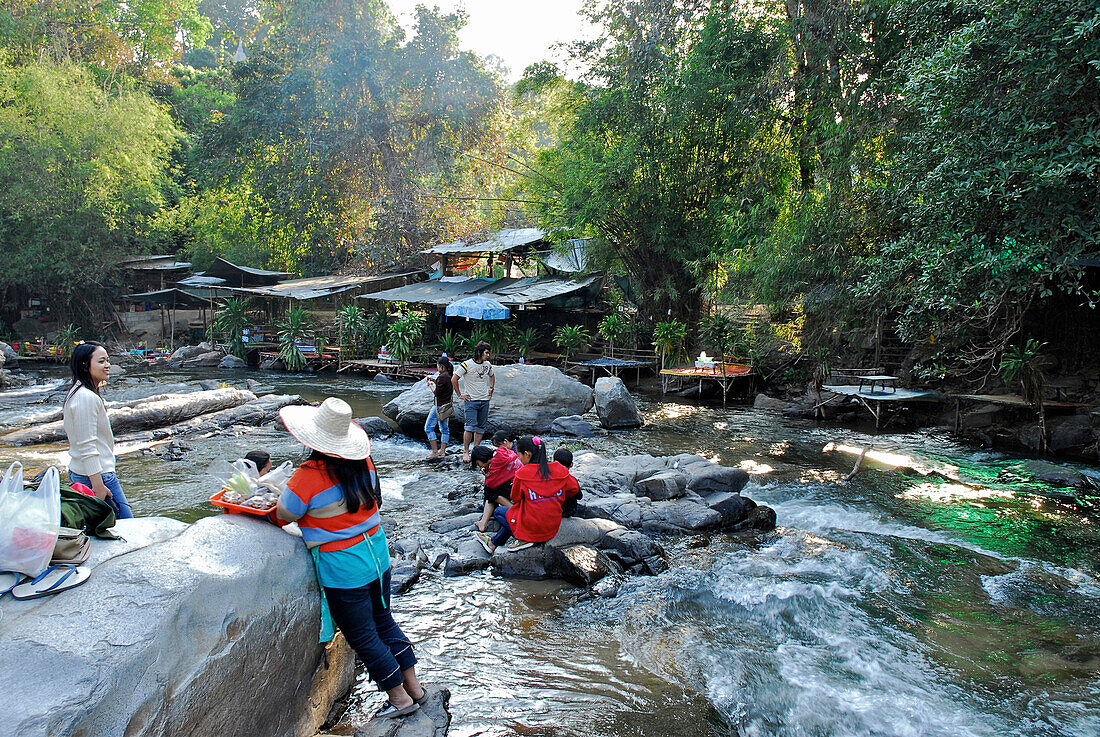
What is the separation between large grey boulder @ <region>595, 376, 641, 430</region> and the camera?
43.2ft

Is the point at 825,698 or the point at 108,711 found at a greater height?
the point at 108,711

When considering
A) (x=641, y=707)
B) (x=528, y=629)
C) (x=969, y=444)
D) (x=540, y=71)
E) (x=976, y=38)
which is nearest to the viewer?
(x=641, y=707)

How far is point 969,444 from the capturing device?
12125 millimetres

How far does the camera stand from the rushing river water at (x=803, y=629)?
163 inches

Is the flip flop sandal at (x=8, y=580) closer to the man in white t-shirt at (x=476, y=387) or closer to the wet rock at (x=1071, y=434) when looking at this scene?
the man in white t-shirt at (x=476, y=387)

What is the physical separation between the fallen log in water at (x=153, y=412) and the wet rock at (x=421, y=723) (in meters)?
10.2

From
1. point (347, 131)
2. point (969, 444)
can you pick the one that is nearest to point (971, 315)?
point (969, 444)

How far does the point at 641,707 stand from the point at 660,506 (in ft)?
12.0

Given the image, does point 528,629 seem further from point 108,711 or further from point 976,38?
point 976,38

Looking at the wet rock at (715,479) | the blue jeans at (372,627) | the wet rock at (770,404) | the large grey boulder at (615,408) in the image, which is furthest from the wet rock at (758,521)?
the wet rock at (770,404)

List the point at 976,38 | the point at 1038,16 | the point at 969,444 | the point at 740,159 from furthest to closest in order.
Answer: the point at 740,159 < the point at 969,444 < the point at 976,38 < the point at 1038,16

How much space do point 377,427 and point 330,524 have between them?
925 centimetres

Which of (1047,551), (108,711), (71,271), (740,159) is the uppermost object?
(740,159)

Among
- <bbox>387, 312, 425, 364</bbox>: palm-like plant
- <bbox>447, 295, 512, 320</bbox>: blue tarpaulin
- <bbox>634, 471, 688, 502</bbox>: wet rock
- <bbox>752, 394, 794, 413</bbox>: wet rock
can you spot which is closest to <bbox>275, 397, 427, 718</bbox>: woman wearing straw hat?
<bbox>634, 471, 688, 502</bbox>: wet rock
